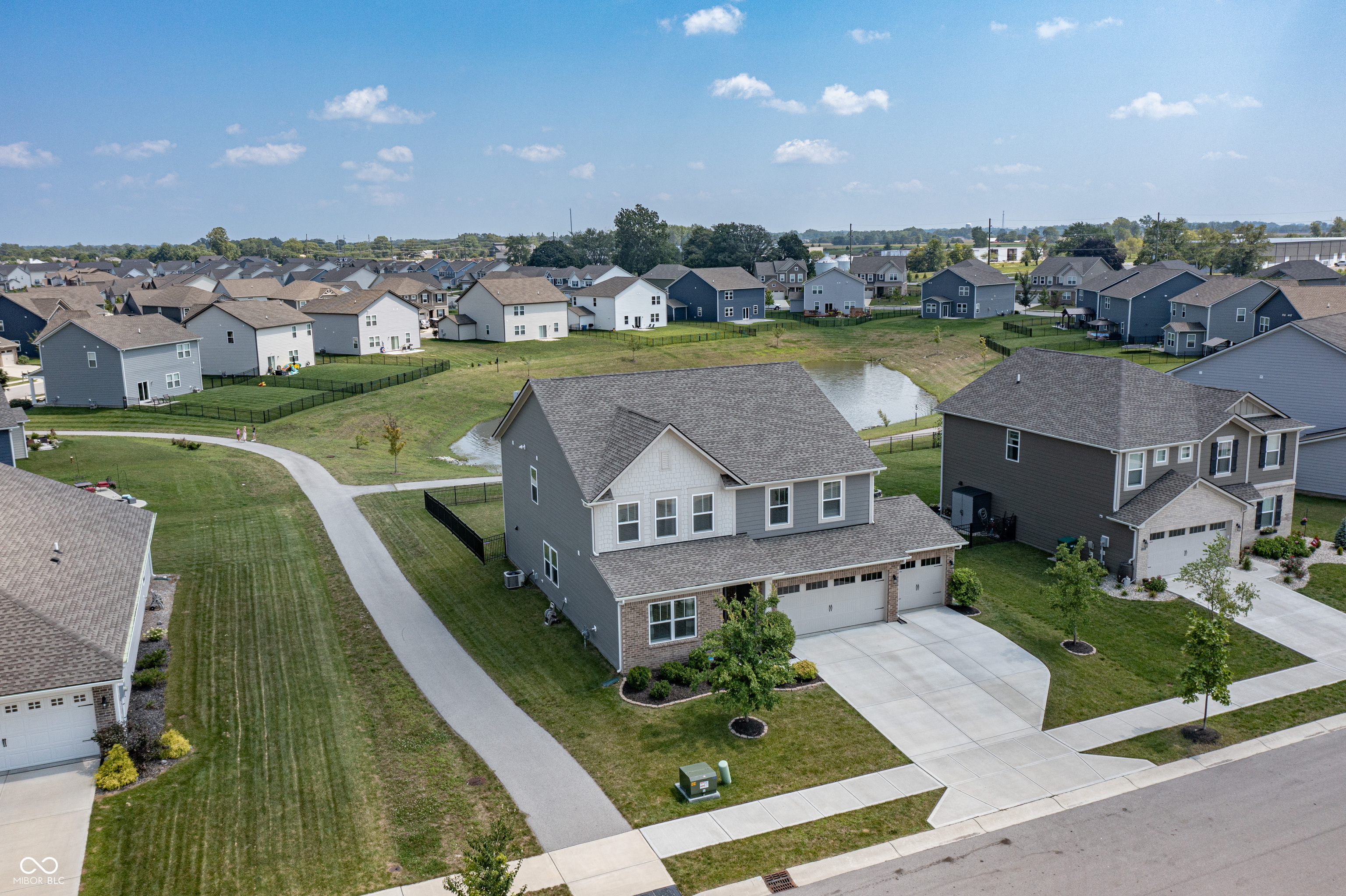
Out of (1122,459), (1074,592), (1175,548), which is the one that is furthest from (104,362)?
(1175,548)

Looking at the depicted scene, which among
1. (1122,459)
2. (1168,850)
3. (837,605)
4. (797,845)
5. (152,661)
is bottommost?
(1168,850)

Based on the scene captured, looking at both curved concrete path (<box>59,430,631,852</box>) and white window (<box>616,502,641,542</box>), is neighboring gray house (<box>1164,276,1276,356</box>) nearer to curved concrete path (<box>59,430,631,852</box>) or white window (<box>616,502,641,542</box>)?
white window (<box>616,502,641,542</box>)

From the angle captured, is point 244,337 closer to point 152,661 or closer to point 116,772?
point 152,661

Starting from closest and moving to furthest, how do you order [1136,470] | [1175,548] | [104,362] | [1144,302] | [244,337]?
[1175,548] < [1136,470] < [104,362] < [244,337] < [1144,302]

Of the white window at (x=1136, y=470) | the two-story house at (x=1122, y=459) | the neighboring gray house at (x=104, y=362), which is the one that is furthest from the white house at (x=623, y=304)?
the white window at (x=1136, y=470)

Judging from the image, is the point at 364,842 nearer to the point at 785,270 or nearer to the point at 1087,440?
the point at 1087,440

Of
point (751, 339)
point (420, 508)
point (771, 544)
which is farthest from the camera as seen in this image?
point (751, 339)

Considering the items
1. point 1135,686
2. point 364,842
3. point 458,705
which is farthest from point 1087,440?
point 364,842
